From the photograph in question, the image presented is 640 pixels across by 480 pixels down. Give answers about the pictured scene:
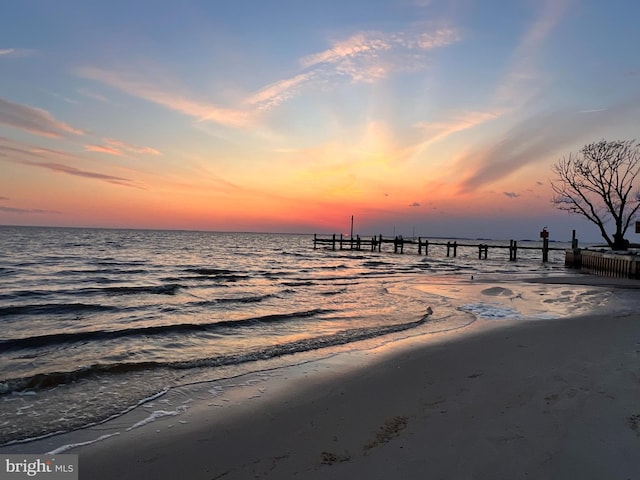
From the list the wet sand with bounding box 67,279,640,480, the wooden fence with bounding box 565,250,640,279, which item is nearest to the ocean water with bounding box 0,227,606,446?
the wet sand with bounding box 67,279,640,480

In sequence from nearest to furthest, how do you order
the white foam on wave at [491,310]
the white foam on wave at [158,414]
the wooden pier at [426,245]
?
the white foam on wave at [158,414]
the white foam on wave at [491,310]
the wooden pier at [426,245]

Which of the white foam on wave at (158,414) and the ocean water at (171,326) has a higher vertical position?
the white foam on wave at (158,414)

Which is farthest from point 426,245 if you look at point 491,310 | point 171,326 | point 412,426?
point 412,426

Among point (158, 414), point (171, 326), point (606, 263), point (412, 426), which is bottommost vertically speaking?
point (171, 326)

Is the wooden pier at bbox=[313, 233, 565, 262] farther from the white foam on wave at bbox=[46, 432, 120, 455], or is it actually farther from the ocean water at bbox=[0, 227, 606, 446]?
the white foam on wave at bbox=[46, 432, 120, 455]

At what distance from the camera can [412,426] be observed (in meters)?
4.59

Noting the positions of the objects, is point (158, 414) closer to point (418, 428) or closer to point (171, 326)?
point (418, 428)

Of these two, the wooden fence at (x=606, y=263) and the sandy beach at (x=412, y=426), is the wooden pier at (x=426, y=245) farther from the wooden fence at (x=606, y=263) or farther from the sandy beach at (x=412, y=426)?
the sandy beach at (x=412, y=426)

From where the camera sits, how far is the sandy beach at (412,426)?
12.2 feet

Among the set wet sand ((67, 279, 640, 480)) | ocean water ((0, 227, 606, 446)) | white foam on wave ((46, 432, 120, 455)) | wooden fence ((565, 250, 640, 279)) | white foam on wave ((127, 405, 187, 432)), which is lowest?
ocean water ((0, 227, 606, 446))

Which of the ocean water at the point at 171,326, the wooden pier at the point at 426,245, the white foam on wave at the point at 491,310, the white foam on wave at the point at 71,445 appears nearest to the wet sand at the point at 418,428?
the white foam on wave at the point at 71,445

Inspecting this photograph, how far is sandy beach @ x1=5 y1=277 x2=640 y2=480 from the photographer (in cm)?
371

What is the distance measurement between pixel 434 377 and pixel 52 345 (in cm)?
829

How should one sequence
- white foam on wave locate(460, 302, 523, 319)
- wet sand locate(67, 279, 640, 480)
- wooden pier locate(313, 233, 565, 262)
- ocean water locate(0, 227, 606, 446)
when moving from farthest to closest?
wooden pier locate(313, 233, 565, 262), white foam on wave locate(460, 302, 523, 319), ocean water locate(0, 227, 606, 446), wet sand locate(67, 279, 640, 480)
